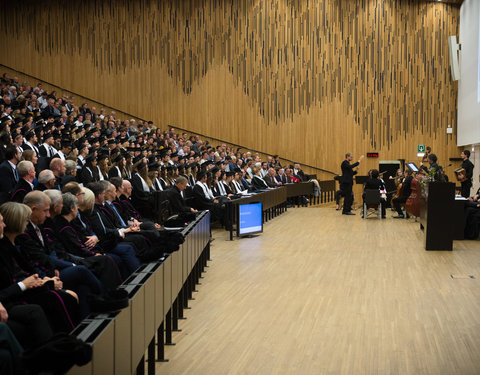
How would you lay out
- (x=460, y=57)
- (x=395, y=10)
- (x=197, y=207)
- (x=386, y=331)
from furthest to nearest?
(x=395, y=10), (x=460, y=57), (x=197, y=207), (x=386, y=331)

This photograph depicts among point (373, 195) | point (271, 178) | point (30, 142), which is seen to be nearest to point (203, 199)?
point (30, 142)

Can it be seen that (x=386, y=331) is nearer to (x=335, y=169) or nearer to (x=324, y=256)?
(x=324, y=256)

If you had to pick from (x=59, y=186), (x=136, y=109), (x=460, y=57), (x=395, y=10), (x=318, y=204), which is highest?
(x=395, y=10)

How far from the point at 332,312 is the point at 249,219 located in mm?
5258

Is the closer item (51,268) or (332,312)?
(51,268)

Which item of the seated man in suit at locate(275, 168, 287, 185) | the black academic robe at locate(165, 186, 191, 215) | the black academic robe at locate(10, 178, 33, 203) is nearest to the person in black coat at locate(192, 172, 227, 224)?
the black academic robe at locate(165, 186, 191, 215)

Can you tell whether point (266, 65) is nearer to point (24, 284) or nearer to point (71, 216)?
point (71, 216)

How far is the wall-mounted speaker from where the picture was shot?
1869 centimetres

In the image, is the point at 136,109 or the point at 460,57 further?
the point at 136,109

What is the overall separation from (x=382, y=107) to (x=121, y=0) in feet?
33.0

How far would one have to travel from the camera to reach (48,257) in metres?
4.20

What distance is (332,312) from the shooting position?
591 centimetres

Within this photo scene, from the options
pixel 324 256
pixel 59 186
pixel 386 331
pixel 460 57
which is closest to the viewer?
pixel 386 331

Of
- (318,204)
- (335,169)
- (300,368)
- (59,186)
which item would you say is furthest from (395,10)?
(300,368)
